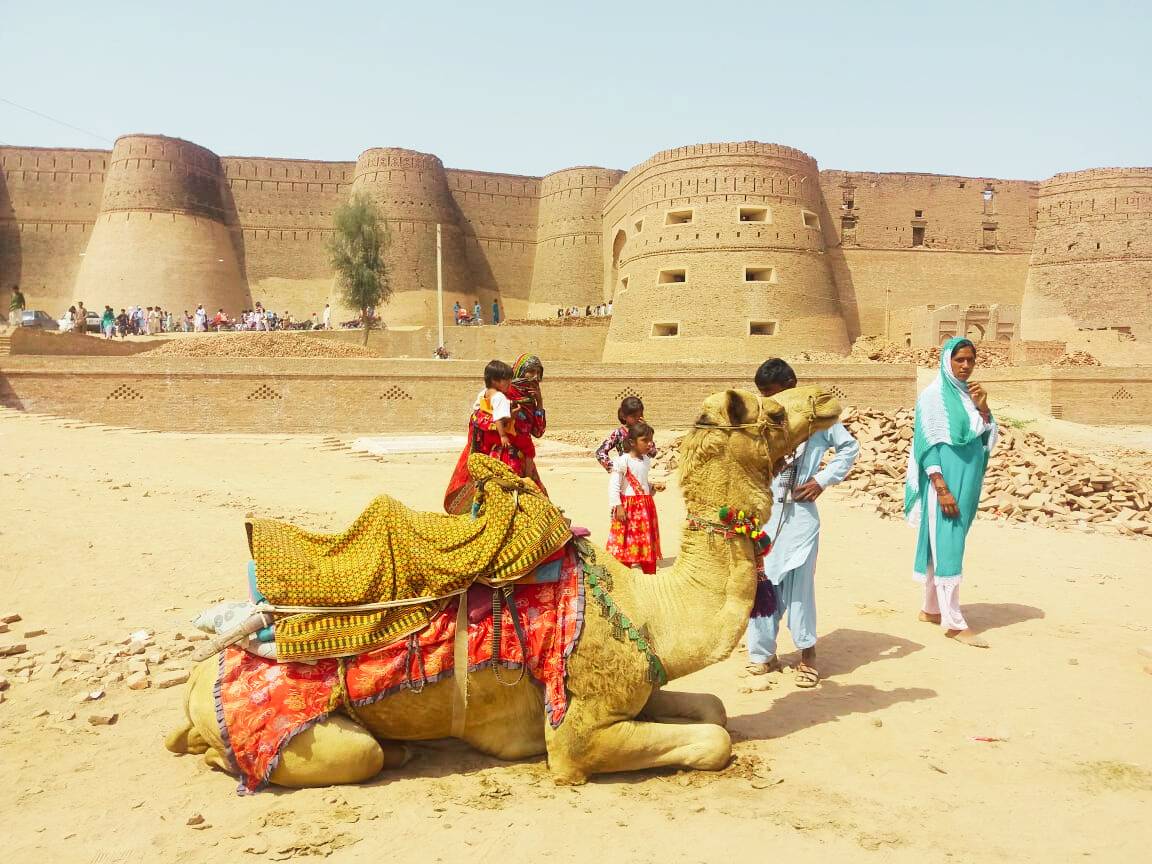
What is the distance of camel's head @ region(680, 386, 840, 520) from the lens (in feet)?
8.53

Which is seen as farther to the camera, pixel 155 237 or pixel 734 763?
pixel 155 237

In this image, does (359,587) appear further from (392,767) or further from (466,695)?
(392,767)

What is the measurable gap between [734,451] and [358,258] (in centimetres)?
3052

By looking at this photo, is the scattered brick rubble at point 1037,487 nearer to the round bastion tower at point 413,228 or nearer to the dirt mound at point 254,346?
the dirt mound at point 254,346

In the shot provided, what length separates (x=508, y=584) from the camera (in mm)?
2535

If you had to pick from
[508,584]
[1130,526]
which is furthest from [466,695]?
[1130,526]

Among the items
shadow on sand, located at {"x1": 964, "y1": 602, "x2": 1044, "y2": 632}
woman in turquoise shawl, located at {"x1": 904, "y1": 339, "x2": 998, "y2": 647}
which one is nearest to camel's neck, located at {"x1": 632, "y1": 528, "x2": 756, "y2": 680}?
woman in turquoise shawl, located at {"x1": 904, "y1": 339, "x2": 998, "y2": 647}

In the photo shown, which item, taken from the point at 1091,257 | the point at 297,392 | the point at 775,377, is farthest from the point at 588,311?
the point at 775,377

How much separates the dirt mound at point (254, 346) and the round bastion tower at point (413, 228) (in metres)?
9.56

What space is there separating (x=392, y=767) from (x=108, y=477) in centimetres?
670

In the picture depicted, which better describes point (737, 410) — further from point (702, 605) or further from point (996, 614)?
point (996, 614)

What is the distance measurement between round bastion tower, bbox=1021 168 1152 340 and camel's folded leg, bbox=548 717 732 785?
35.0 m

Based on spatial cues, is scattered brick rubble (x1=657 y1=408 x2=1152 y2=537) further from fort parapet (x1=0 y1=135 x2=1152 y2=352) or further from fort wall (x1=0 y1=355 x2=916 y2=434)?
fort parapet (x1=0 y1=135 x2=1152 y2=352)

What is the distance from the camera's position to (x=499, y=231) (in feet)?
128
